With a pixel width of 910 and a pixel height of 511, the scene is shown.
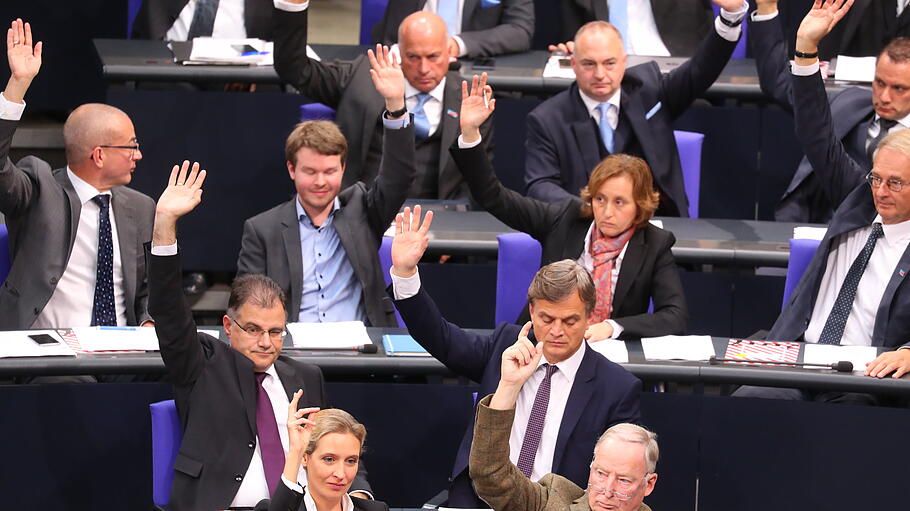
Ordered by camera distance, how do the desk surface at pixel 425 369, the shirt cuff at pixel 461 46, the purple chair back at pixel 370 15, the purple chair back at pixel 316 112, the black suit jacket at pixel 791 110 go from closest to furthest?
the desk surface at pixel 425 369, the black suit jacket at pixel 791 110, the purple chair back at pixel 316 112, the shirt cuff at pixel 461 46, the purple chair back at pixel 370 15

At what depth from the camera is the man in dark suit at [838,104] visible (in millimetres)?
4641

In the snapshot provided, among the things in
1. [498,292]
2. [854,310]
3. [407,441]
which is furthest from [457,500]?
[854,310]

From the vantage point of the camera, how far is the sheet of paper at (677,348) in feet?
12.6

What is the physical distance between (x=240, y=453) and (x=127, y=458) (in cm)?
44

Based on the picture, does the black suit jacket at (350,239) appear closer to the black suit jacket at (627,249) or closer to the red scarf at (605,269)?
the black suit jacket at (627,249)

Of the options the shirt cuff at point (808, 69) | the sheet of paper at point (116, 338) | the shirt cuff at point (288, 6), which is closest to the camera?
the sheet of paper at point (116, 338)

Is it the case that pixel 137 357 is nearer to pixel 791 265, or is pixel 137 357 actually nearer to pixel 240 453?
pixel 240 453

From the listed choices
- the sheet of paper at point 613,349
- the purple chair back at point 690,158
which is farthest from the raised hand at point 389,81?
the purple chair back at point 690,158

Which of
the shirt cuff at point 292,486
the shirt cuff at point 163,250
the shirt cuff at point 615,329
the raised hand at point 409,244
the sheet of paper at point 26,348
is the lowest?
the shirt cuff at point 292,486

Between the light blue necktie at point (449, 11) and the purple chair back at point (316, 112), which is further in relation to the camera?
the light blue necktie at point (449, 11)

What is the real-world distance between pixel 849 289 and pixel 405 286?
4.13 ft

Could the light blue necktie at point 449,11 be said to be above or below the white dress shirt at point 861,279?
above

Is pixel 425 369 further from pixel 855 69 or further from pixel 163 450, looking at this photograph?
pixel 855 69

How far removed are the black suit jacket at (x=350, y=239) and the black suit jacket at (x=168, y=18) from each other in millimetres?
1734
